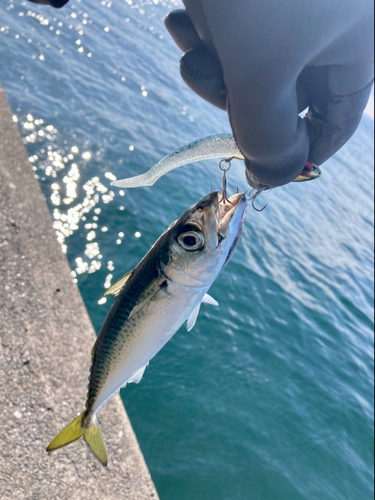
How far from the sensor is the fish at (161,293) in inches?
76.5

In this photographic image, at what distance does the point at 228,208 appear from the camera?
196cm

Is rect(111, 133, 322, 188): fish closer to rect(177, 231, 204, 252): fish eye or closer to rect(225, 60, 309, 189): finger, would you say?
rect(225, 60, 309, 189): finger

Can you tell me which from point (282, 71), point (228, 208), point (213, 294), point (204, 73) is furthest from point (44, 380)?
point (213, 294)

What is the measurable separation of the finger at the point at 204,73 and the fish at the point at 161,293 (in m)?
0.60

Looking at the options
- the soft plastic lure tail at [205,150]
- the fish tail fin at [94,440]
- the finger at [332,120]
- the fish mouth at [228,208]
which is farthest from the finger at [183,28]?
the fish tail fin at [94,440]

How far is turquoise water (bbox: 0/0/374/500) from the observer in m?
5.32

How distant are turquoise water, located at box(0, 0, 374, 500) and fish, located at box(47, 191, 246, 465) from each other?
280 cm

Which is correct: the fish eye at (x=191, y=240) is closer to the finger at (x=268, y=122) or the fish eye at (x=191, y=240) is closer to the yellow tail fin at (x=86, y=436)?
the finger at (x=268, y=122)

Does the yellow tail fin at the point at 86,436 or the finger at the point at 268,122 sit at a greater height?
the finger at the point at 268,122

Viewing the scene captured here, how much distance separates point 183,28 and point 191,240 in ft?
4.18

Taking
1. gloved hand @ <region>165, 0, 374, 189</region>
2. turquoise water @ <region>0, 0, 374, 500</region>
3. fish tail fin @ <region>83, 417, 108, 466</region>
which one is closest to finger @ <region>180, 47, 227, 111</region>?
gloved hand @ <region>165, 0, 374, 189</region>

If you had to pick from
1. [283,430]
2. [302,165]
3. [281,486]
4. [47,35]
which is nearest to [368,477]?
[283,430]

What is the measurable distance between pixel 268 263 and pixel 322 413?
14.3ft

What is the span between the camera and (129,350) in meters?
2.27
